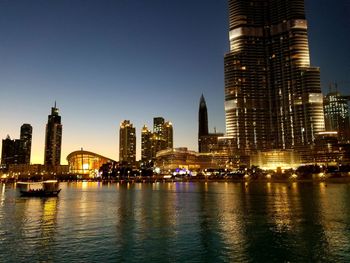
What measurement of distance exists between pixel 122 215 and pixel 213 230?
20.9 metres

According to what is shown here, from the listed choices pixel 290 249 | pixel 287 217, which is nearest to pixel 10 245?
pixel 290 249

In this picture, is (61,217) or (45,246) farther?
(61,217)

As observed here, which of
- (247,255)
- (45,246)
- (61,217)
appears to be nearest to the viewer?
(247,255)

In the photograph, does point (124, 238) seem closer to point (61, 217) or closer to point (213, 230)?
point (213, 230)

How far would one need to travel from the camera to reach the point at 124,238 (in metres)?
39.2

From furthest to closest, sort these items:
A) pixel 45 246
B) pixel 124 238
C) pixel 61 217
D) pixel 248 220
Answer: pixel 61 217
pixel 248 220
pixel 124 238
pixel 45 246

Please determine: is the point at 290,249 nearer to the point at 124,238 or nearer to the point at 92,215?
the point at 124,238

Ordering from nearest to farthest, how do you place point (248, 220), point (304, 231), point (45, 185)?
point (304, 231) → point (248, 220) → point (45, 185)

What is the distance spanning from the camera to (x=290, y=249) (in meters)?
33.4

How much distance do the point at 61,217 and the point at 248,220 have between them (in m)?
31.1

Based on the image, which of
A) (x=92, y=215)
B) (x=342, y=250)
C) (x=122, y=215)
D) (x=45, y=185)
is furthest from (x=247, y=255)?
(x=45, y=185)

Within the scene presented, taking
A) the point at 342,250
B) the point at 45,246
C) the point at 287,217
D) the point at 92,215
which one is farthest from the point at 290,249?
the point at 92,215

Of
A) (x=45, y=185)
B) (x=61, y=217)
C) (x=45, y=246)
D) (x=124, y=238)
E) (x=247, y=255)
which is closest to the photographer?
(x=247, y=255)

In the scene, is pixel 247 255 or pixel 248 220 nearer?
pixel 247 255
